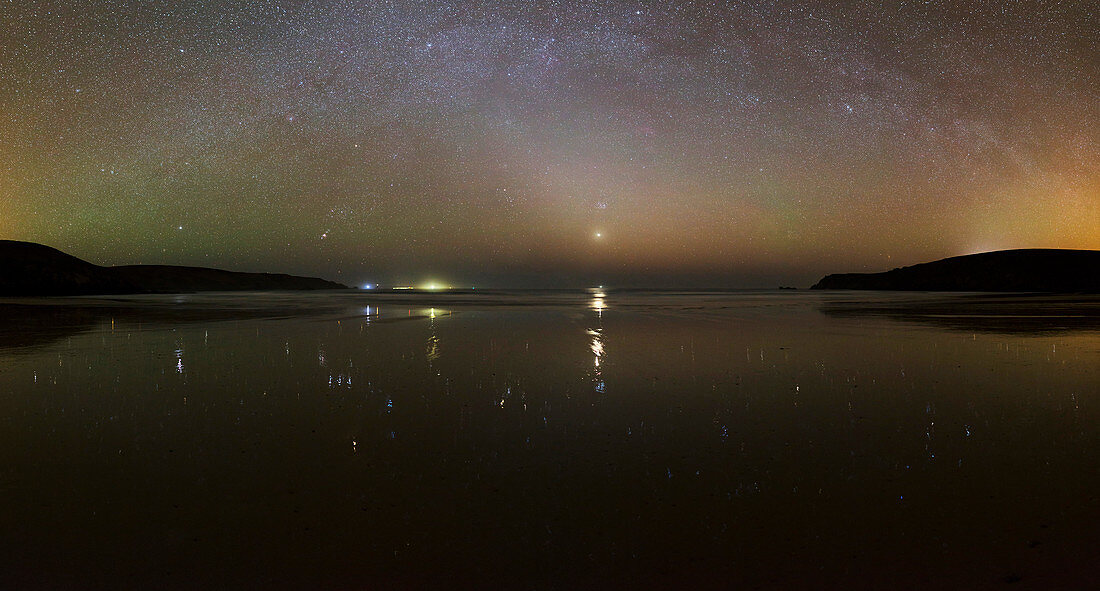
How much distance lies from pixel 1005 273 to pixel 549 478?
148110 millimetres

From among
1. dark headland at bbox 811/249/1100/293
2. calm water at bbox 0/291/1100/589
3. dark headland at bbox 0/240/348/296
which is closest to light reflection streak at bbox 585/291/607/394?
calm water at bbox 0/291/1100/589

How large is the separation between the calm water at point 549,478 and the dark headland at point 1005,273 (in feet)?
394

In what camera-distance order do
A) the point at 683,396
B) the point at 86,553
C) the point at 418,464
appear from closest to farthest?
the point at 86,553
the point at 418,464
the point at 683,396

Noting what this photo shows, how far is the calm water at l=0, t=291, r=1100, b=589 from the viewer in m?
2.74

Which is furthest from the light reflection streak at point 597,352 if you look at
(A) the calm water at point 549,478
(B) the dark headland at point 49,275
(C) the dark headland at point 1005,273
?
(C) the dark headland at point 1005,273

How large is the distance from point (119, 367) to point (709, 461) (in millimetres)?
10178

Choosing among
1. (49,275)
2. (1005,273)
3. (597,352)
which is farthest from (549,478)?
(1005,273)

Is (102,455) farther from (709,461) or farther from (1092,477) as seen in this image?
(1092,477)

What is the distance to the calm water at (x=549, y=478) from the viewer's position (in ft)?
8.98

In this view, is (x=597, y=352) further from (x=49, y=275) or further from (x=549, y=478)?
(x=49, y=275)

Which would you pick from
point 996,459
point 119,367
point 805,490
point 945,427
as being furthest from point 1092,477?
point 119,367

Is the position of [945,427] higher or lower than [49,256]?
lower

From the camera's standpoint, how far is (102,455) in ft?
14.4

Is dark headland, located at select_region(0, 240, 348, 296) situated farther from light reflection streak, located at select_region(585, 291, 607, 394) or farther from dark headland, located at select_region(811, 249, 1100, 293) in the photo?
dark headland, located at select_region(811, 249, 1100, 293)
